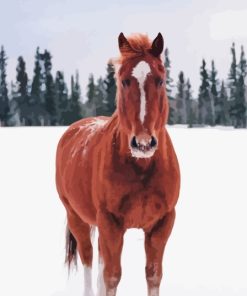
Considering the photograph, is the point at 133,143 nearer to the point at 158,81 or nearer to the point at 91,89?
the point at 158,81

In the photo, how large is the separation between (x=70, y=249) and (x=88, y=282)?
2.10 ft

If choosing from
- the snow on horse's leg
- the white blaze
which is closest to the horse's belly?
the white blaze

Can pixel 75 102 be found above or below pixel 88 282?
above

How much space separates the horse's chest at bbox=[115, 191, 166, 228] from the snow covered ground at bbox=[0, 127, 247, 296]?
67.8 inches

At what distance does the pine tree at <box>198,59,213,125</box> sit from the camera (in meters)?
53.4

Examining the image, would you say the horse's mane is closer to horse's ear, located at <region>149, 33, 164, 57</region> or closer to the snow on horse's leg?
horse's ear, located at <region>149, 33, 164, 57</region>

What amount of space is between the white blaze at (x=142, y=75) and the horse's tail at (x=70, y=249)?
8.43ft

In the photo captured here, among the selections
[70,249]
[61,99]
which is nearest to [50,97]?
[61,99]

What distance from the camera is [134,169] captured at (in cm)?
378

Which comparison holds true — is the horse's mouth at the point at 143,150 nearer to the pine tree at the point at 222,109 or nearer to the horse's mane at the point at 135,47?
the horse's mane at the point at 135,47

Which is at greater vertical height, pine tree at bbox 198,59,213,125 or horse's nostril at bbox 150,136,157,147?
pine tree at bbox 198,59,213,125

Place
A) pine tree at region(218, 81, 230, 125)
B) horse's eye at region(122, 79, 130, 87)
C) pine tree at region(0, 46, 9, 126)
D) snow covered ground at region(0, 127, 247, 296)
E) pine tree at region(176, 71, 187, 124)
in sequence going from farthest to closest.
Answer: pine tree at region(176, 71, 187, 124)
pine tree at region(218, 81, 230, 125)
pine tree at region(0, 46, 9, 126)
snow covered ground at region(0, 127, 247, 296)
horse's eye at region(122, 79, 130, 87)

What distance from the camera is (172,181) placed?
388 cm

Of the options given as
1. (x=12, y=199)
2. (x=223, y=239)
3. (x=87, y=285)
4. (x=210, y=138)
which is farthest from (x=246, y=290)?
(x=210, y=138)
